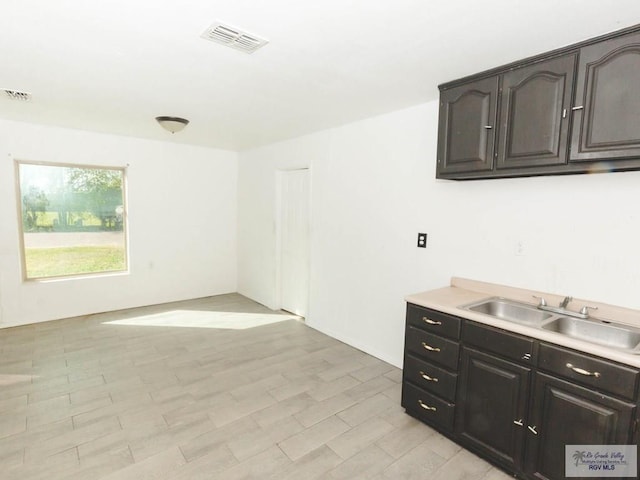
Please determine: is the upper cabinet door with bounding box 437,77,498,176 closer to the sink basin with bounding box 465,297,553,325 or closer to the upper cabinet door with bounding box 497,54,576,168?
the upper cabinet door with bounding box 497,54,576,168

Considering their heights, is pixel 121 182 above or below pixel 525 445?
above

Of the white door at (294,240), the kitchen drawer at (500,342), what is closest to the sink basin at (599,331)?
the kitchen drawer at (500,342)

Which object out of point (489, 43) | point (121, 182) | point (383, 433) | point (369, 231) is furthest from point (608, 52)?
point (121, 182)

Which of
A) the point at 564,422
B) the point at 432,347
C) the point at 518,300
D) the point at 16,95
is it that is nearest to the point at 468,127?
the point at 518,300

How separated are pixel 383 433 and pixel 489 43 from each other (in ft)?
8.17

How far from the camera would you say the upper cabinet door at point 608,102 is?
64.8 inches

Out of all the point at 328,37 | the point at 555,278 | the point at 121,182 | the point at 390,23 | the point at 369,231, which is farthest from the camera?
the point at 121,182

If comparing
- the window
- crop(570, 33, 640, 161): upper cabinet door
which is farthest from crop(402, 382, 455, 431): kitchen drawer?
the window

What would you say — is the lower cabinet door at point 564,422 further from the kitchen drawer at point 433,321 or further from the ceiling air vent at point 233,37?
the ceiling air vent at point 233,37

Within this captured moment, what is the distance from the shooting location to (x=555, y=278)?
2262mm

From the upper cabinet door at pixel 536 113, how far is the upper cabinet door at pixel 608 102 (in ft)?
0.19

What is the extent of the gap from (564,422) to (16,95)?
4596 millimetres

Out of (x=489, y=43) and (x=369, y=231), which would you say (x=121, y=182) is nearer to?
(x=369, y=231)

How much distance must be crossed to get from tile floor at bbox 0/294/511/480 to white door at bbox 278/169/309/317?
0.86 metres
